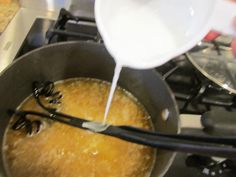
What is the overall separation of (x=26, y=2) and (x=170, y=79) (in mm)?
432

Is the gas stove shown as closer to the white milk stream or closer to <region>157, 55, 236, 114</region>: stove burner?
<region>157, 55, 236, 114</region>: stove burner

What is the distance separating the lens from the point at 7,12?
820 millimetres

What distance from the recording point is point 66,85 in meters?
0.73

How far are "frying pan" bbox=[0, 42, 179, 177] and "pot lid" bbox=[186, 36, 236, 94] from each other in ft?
0.41

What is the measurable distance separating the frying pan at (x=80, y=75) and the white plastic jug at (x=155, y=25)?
0.39 ft

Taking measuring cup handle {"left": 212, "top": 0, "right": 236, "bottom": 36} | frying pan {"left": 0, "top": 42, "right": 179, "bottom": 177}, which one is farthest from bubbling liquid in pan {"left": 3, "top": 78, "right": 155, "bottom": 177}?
measuring cup handle {"left": 212, "top": 0, "right": 236, "bottom": 36}

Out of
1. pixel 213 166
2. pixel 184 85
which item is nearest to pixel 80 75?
pixel 184 85

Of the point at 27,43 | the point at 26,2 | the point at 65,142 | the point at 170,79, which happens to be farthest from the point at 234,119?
the point at 26,2

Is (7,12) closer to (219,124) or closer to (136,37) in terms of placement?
(136,37)

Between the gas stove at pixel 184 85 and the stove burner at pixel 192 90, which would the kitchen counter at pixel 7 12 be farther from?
the stove burner at pixel 192 90

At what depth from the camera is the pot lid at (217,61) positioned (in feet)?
2.30

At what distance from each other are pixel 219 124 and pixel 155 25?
197 mm

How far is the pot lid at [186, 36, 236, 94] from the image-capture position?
70 centimetres

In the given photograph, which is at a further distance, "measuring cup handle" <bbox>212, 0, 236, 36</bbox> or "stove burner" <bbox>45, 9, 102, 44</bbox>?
"stove burner" <bbox>45, 9, 102, 44</bbox>
